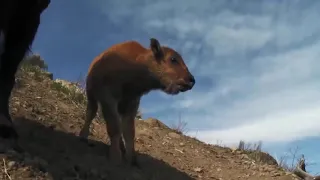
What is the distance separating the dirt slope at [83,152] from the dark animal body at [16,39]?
0.46 metres

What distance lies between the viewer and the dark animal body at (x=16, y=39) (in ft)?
14.6

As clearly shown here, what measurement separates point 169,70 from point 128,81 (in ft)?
1.49

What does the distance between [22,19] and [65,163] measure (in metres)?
1.26

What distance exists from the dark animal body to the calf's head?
4.49 ft

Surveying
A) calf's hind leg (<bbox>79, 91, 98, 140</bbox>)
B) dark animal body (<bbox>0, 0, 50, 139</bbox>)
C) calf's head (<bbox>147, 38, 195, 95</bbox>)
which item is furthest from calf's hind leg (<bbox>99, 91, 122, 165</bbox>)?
dark animal body (<bbox>0, 0, 50, 139</bbox>)

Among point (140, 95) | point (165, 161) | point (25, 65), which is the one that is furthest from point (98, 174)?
point (25, 65)

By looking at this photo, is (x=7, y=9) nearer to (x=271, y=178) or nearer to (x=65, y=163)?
(x=65, y=163)

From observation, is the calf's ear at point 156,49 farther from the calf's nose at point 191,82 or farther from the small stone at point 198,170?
the small stone at point 198,170

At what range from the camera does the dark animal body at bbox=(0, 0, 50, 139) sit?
175 inches

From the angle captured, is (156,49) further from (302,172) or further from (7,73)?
(302,172)

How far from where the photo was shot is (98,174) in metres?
4.36

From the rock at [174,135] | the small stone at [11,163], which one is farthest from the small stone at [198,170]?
the small stone at [11,163]

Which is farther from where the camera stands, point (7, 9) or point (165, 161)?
point (165, 161)

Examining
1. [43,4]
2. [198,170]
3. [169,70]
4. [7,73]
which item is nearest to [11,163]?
[7,73]
